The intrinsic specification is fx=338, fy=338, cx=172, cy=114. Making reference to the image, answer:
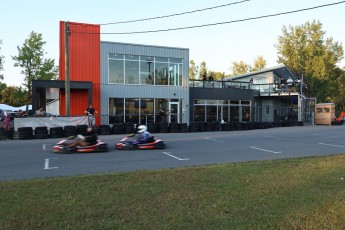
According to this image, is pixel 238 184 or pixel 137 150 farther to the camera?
pixel 137 150

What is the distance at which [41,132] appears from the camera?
19.3 m

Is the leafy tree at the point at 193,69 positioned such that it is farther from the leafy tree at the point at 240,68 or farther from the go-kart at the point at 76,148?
the go-kart at the point at 76,148

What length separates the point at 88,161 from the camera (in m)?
11.2

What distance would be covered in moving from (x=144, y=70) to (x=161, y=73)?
163cm

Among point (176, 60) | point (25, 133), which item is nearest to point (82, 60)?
point (176, 60)

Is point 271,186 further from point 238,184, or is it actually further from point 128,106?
point 128,106

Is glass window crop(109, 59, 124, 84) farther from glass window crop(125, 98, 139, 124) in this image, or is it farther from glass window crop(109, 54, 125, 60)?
glass window crop(125, 98, 139, 124)

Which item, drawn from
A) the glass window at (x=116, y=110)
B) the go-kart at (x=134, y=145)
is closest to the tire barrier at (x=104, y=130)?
the glass window at (x=116, y=110)

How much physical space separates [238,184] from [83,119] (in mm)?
16081

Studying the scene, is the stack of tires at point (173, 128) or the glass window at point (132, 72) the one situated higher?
the glass window at point (132, 72)

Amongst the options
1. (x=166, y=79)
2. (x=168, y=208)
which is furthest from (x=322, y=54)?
(x=168, y=208)

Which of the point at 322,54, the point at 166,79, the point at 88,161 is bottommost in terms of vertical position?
the point at 88,161

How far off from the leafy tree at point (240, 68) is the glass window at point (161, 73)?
5064cm

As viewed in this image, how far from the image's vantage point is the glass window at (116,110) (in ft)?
86.1
